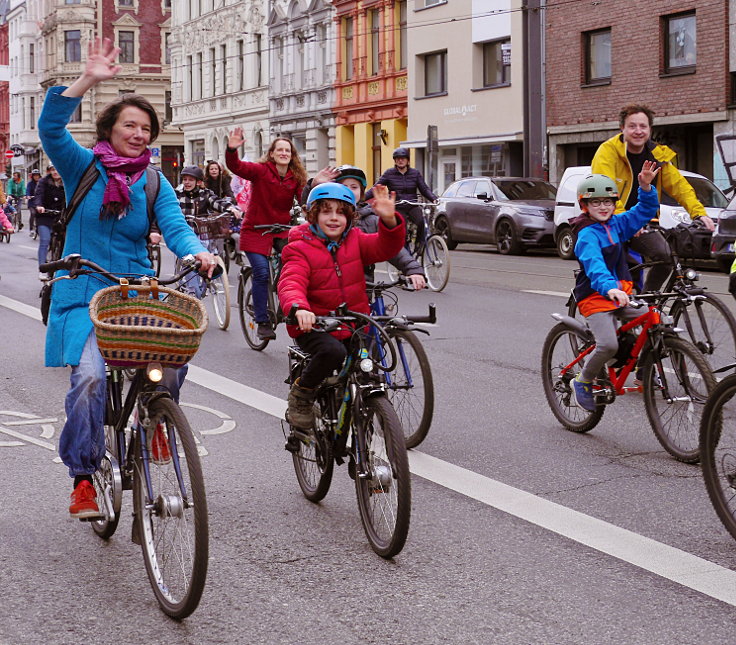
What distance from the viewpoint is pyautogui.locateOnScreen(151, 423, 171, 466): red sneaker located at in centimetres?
448

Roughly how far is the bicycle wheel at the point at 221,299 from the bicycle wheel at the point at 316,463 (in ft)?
23.0

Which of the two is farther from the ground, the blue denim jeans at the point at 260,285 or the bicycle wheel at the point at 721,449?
the blue denim jeans at the point at 260,285

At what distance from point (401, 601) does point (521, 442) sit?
2968mm

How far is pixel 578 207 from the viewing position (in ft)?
78.9

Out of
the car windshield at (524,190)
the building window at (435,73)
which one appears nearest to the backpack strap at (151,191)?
the car windshield at (524,190)

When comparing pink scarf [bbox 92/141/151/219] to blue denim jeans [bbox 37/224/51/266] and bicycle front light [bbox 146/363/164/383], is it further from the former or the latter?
blue denim jeans [bbox 37/224/51/266]

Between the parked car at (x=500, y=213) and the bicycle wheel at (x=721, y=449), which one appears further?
the parked car at (x=500, y=213)

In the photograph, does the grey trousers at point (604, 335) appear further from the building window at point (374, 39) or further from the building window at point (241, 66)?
the building window at point (241, 66)

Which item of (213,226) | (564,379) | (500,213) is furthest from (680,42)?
(564,379)

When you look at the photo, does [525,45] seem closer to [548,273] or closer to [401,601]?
[548,273]

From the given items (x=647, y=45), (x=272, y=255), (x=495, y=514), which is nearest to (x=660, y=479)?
(x=495, y=514)

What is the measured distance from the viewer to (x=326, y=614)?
446cm

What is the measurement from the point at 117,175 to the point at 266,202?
586 centimetres

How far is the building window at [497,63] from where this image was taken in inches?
1492
